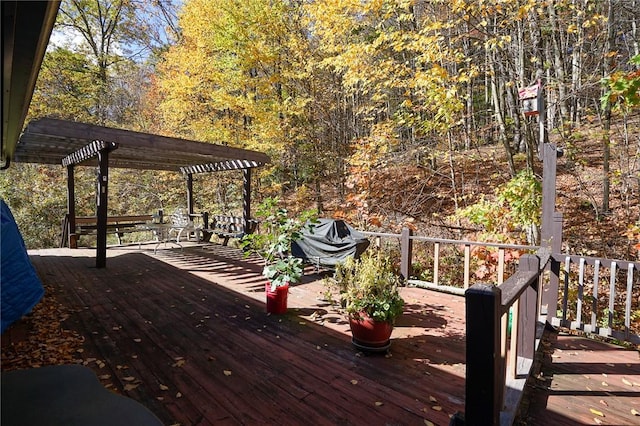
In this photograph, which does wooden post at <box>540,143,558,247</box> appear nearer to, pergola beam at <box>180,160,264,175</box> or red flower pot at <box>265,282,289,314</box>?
red flower pot at <box>265,282,289,314</box>

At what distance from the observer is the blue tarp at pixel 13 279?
1734mm

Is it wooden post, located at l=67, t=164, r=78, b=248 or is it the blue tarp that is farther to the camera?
wooden post, located at l=67, t=164, r=78, b=248

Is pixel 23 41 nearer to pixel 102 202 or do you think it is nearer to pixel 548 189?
pixel 548 189

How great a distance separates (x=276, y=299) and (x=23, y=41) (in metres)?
2.94

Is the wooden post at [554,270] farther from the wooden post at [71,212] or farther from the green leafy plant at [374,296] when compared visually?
the wooden post at [71,212]

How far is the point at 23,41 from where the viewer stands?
1.69 m

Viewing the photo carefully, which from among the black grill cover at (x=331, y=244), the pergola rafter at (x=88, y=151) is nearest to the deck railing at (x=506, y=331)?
the black grill cover at (x=331, y=244)

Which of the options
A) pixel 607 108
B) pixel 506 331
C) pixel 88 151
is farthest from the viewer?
pixel 88 151

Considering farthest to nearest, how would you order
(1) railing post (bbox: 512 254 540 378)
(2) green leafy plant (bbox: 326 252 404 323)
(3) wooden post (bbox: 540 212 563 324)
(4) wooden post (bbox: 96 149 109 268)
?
(4) wooden post (bbox: 96 149 109 268) → (3) wooden post (bbox: 540 212 563 324) → (2) green leafy plant (bbox: 326 252 404 323) → (1) railing post (bbox: 512 254 540 378)

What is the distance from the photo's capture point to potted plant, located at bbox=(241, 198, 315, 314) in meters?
3.45

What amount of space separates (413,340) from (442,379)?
68 centimetres

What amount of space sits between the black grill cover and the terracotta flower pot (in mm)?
2258

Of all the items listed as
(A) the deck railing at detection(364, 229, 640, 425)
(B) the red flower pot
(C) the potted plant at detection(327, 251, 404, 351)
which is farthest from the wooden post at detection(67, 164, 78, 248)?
(A) the deck railing at detection(364, 229, 640, 425)

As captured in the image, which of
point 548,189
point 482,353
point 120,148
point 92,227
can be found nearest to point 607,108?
point 548,189
